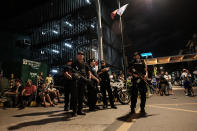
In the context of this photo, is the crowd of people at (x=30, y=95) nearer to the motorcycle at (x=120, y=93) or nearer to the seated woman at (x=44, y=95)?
the seated woman at (x=44, y=95)

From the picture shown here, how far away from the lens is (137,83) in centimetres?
461

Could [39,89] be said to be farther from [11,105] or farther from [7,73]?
[7,73]

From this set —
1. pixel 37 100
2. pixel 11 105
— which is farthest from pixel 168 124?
pixel 11 105

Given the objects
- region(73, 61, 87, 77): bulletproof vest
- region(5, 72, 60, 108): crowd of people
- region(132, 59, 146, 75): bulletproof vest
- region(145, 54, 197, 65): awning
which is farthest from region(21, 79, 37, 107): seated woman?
region(145, 54, 197, 65): awning

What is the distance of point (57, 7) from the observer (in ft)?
131

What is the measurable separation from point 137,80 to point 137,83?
98 millimetres

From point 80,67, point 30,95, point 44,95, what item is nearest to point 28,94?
point 30,95

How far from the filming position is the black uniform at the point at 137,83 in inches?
178

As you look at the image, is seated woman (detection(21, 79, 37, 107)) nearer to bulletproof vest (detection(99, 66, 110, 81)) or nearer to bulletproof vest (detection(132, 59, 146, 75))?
bulletproof vest (detection(99, 66, 110, 81))

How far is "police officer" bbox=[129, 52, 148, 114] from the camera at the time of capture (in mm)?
4535

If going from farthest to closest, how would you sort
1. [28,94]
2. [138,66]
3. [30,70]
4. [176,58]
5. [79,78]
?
1. [176,58]
2. [30,70]
3. [28,94]
4. [138,66]
5. [79,78]

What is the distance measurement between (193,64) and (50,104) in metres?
37.0

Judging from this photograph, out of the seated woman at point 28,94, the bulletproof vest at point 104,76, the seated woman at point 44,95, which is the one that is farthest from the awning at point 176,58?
the seated woman at point 28,94

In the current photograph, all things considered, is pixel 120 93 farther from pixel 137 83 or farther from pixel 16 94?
pixel 16 94
